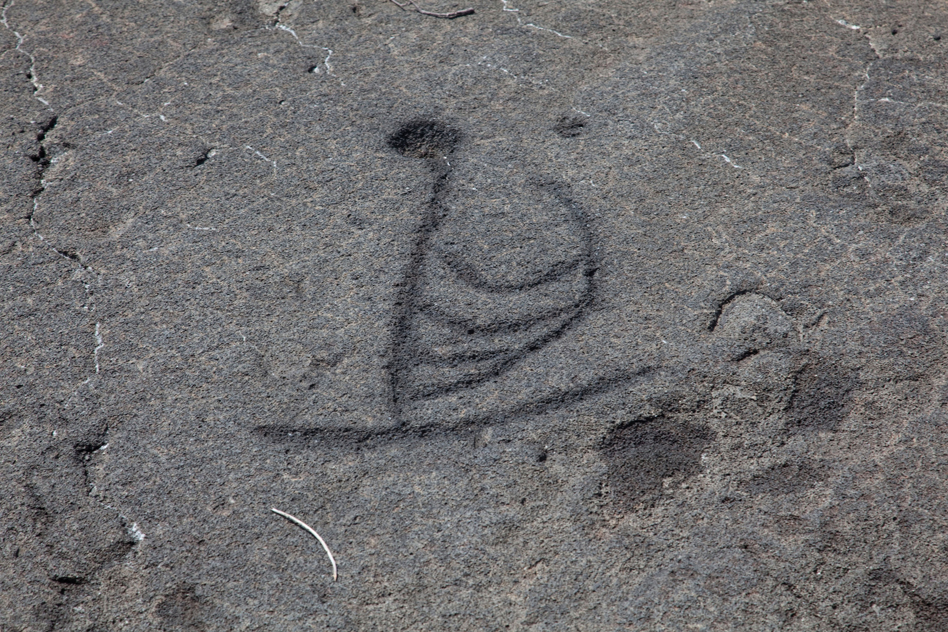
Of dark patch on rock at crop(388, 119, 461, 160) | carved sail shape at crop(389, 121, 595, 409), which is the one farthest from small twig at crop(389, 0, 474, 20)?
carved sail shape at crop(389, 121, 595, 409)

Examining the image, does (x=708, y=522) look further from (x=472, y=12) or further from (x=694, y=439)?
(x=472, y=12)

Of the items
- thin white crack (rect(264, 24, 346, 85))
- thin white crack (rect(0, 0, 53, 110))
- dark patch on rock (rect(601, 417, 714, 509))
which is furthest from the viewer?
thin white crack (rect(264, 24, 346, 85))

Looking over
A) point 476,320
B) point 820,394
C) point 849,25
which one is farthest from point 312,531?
point 849,25

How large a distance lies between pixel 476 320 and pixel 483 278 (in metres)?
0.15

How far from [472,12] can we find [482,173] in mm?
984

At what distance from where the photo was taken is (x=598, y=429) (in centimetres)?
187

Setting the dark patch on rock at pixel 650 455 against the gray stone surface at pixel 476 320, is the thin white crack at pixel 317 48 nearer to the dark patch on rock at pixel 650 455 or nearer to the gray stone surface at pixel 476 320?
the gray stone surface at pixel 476 320

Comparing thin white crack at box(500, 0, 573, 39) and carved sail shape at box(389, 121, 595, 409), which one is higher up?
thin white crack at box(500, 0, 573, 39)

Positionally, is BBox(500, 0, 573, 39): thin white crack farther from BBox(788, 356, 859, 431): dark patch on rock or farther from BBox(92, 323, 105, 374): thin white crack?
BBox(92, 323, 105, 374): thin white crack

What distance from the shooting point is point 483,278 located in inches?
86.4

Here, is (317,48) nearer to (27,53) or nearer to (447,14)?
(447,14)

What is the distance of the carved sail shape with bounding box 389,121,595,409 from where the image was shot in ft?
6.64

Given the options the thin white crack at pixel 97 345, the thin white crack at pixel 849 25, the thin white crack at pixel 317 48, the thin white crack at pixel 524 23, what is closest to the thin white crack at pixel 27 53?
the thin white crack at pixel 317 48

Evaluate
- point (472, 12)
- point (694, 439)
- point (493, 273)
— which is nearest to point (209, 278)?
point (493, 273)
